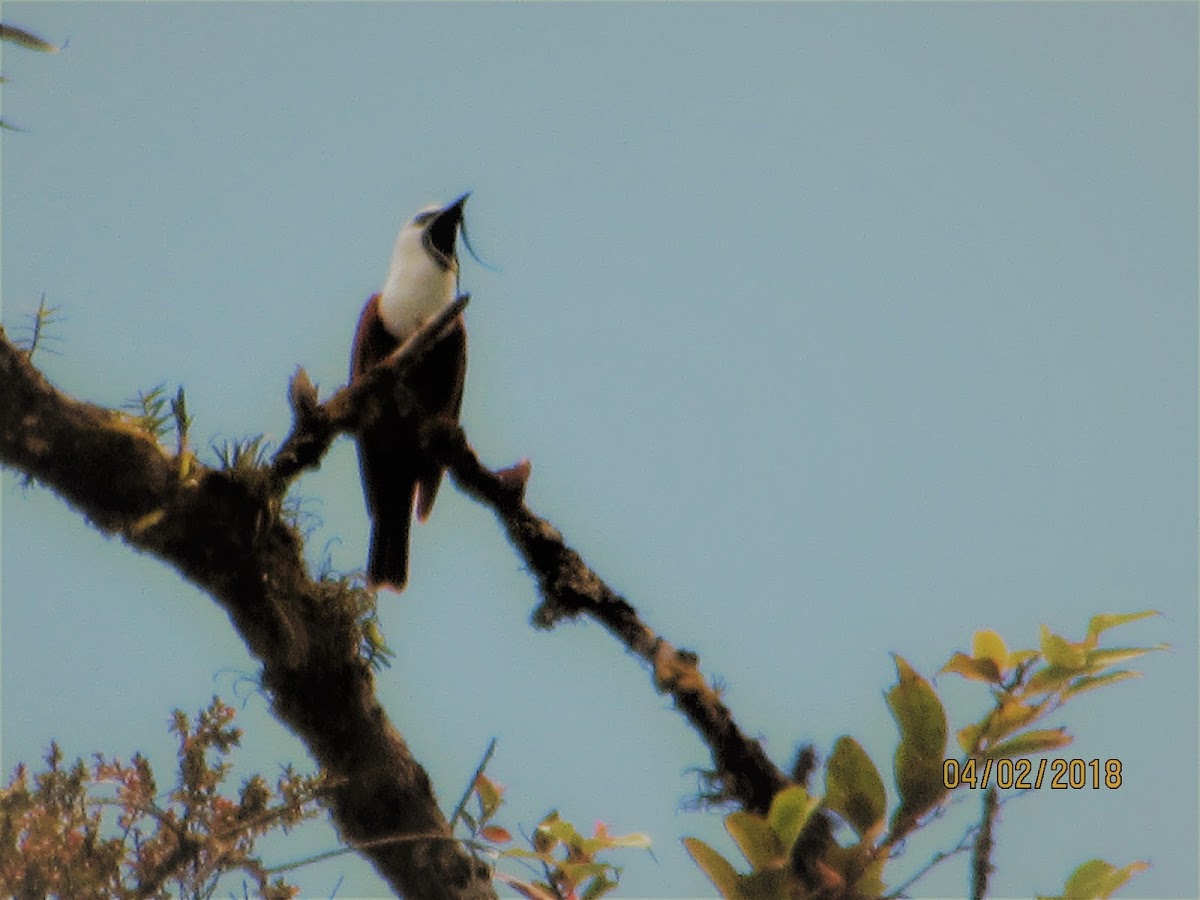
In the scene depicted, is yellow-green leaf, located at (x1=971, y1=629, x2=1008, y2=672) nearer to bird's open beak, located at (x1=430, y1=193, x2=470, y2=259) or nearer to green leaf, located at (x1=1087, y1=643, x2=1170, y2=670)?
green leaf, located at (x1=1087, y1=643, x2=1170, y2=670)

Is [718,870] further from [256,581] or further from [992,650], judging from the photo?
[256,581]

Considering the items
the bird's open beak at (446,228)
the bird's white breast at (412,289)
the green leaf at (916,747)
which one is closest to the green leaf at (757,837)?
the green leaf at (916,747)

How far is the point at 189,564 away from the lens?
6.27 feet

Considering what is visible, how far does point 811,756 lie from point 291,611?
36.3 inches

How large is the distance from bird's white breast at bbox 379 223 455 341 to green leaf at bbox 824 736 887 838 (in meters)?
2.85

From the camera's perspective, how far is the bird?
3262 mm

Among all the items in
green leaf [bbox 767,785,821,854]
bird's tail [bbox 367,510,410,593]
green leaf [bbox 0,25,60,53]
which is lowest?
green leaf [bbox 767,785,821,854]

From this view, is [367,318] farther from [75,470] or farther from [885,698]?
[885,698]

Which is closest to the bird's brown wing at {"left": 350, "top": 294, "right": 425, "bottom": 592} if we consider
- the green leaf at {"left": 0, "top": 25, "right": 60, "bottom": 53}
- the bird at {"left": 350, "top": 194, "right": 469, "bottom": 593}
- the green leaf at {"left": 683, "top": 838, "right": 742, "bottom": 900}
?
the bird at {"left": 350, "top": 194, "right": 469, "bottom": 593}

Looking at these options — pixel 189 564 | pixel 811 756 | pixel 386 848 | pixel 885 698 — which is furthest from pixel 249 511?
pixel 885 698

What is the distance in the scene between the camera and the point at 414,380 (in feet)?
9.68

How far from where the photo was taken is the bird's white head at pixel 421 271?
3906 millimetres

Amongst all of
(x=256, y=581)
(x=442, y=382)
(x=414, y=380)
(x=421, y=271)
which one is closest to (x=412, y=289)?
(x=421, y=271)

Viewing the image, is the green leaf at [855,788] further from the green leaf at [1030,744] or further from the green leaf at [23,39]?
the green leaf at [23,39]
